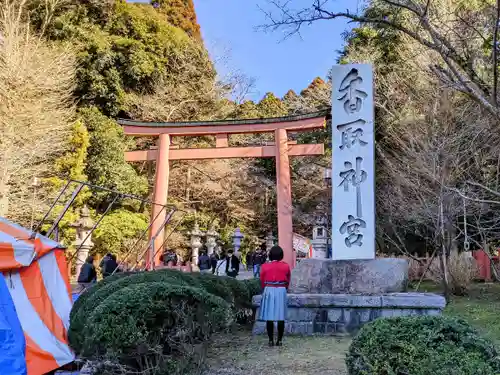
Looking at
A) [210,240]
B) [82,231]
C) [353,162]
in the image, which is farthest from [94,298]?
[210,240]

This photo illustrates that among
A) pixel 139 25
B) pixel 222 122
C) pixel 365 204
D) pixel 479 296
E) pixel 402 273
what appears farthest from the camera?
pixel 139 25

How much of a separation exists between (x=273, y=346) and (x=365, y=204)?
2.92 meters

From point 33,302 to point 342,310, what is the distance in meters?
4.35

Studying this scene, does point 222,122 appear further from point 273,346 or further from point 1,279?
point 1,279

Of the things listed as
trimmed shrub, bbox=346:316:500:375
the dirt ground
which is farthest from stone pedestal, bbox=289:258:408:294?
trimmed shrub, bbox=346:316:500:375

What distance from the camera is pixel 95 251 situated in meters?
20.0

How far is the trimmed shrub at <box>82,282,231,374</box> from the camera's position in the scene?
3.97 meters

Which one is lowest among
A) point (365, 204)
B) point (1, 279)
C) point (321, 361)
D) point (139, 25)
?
point (321, 361)

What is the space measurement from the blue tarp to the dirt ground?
6.19 feet

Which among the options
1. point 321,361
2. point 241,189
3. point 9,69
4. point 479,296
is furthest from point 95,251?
point 321,361

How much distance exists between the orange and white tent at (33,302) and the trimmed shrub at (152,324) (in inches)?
46.2

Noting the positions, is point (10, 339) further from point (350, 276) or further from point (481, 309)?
Answer: point (481, 309)

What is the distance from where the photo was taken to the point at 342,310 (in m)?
7.32

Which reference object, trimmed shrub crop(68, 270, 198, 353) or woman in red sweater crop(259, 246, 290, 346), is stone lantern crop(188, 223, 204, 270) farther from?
trimmed shrub crop(68, 270, 198, 353)
